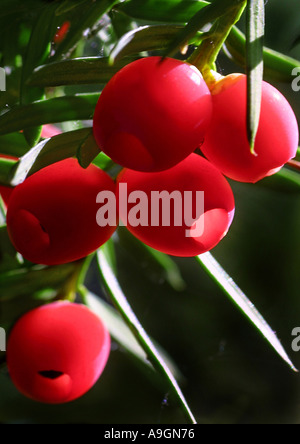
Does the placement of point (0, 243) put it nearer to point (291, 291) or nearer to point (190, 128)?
point (190, 128)

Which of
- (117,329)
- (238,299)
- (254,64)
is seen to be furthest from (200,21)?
(117,329)

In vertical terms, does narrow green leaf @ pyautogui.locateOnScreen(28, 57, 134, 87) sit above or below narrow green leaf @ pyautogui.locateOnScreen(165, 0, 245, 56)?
above

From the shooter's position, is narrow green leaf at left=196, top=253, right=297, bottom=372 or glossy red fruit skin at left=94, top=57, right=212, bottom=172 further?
narrow green leaf at left=196, top=253, right=297, bottom=372

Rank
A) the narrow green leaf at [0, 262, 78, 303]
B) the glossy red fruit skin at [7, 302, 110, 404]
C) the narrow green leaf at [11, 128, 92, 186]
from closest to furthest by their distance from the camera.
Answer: the narrow green leaf at [11, 128, 92, 186], the glossy red fruit skin at [7, 302, 110, 404], the narrow green leaf at [0, 262, 78, 303]

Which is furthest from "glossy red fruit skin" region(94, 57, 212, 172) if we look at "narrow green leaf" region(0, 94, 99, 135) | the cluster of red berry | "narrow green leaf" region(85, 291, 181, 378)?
"narrow green leaf" region(85, 291, 181, 378)

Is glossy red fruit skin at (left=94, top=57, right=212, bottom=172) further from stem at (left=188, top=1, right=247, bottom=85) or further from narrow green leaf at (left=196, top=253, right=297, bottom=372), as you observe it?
narrow green leaf at (left=196, top=253, right=297, bottom=372)

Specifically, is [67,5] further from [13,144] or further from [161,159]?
[161,159]
